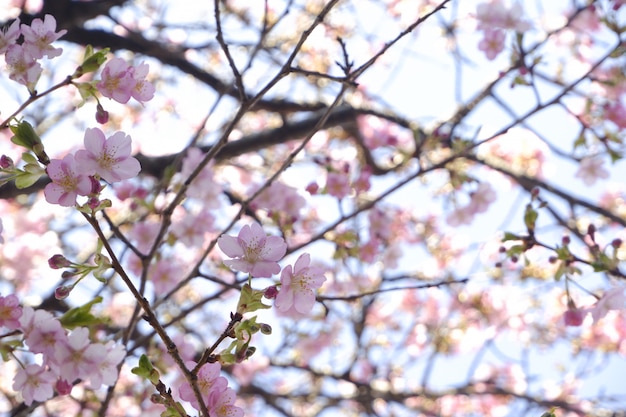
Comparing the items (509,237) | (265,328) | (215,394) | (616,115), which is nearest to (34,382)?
(215,394)

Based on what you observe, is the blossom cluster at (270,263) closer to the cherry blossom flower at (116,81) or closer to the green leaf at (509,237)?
the cherry blossom flower at (116,81)

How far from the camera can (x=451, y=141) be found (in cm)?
232

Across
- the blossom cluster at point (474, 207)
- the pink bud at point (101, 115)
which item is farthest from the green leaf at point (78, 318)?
the blossom cluster at point (474, 207)

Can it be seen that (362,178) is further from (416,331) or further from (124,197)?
(416,331)

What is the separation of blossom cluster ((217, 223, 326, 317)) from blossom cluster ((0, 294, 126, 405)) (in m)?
0.27

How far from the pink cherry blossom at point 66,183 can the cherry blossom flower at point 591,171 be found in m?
2.37

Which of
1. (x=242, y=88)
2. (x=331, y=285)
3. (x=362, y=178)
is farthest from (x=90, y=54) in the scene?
(x=331, y=285)

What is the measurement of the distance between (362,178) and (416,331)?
119 inches

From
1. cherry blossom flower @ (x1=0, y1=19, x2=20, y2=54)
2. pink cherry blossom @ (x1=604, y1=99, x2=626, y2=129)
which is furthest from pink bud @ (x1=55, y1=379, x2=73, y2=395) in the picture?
pink cherry blossom @ (x1=604, y1=99, x2=626, y2=129)

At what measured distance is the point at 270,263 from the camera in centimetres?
111

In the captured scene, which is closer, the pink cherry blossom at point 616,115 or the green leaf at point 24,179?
the green leaf at point 24,179

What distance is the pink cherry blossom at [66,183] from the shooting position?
104cm

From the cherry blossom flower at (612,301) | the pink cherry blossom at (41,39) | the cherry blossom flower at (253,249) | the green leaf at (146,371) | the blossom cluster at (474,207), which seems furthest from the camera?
the blossom cluster at (474,207)

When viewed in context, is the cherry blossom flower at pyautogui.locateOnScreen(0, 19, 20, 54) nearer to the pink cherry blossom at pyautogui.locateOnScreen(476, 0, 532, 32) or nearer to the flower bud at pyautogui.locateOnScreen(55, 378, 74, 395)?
the flower bud at pyautogui.locateOnScreen(55, 378, 74, 395)
